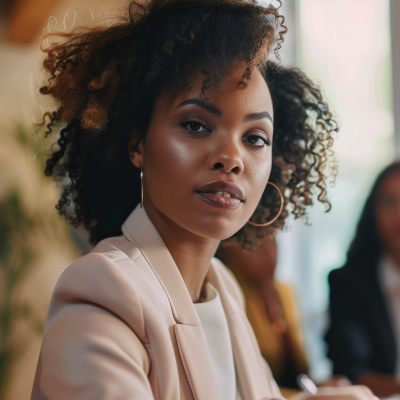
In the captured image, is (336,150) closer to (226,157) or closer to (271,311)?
(226,157)

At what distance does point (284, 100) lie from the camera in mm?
1111

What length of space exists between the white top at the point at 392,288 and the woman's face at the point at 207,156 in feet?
5.20

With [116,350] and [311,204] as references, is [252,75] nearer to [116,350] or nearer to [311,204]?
[311,204]

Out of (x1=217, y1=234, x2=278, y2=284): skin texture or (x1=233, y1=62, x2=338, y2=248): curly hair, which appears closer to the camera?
(x1=233, y1=62, x2=338, y2=248): curly hair

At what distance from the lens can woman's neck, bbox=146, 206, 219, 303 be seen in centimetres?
89

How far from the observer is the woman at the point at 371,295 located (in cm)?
207

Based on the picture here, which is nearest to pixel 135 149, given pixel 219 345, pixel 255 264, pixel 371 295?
pixel 219 345

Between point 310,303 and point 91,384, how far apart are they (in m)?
3.45

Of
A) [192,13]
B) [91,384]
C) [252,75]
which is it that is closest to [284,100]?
[252,75]

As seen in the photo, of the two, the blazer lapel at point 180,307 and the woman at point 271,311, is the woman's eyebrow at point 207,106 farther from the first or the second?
the woman at point 271,311

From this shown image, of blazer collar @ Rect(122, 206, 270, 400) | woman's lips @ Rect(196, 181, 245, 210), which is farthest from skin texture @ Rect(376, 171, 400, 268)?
woman's lips @ Rect(196, 181, 245, 210)

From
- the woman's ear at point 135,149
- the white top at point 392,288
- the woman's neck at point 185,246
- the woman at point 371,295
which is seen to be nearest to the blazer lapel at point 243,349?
the woman's neck at point 185,246

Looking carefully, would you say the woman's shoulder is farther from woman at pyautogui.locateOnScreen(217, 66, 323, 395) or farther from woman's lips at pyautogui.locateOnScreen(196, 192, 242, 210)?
woman at pyautogui.locateOnScreen(217, 66, 323, 395)

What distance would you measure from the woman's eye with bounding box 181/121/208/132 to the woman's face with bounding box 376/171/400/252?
167 cm
